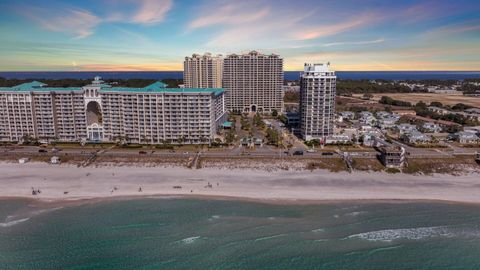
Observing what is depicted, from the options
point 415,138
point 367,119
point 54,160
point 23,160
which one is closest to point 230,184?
point 54,160

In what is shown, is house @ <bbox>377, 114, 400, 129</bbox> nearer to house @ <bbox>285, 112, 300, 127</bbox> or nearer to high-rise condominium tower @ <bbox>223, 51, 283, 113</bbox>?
house @ <bbox>285, 112, 300, 127</bbox>

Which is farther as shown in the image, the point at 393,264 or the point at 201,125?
the point at 201,125

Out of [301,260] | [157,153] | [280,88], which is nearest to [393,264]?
[301,260]

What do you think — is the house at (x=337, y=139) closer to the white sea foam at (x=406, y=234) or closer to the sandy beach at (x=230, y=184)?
the sandy beach at (x=230, y=184)

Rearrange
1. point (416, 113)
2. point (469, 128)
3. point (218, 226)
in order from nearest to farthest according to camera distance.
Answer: point (218, 226) → point (469, 128) → point (416, 113)

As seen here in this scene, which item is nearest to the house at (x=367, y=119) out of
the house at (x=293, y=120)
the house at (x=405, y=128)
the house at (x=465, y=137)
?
the house at (x=405, y=128)

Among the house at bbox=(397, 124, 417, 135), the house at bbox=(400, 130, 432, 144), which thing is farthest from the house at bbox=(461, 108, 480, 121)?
the house at bbox=(400, 130, 432, 144)

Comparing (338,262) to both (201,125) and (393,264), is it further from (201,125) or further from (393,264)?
(201,125)
